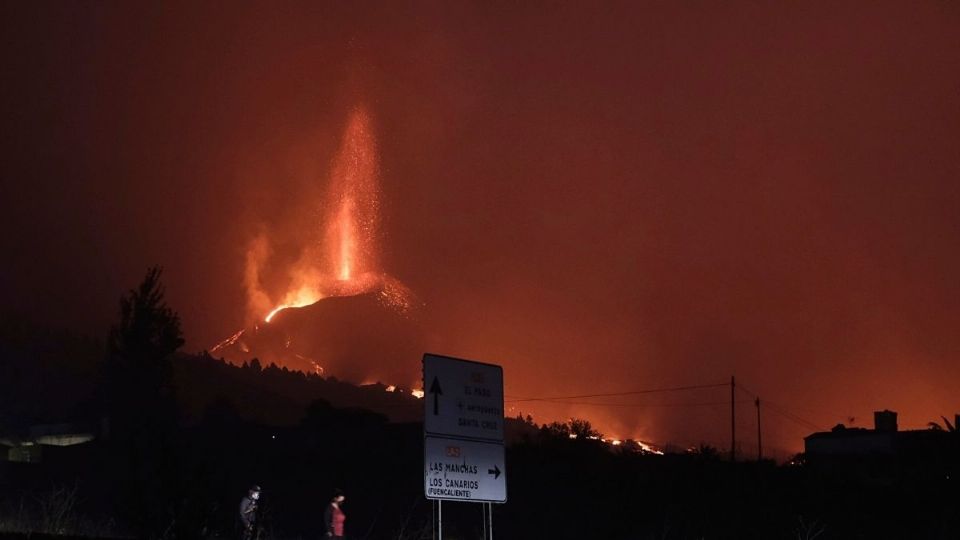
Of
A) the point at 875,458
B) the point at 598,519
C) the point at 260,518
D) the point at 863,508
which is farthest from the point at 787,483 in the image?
the point at 260,518

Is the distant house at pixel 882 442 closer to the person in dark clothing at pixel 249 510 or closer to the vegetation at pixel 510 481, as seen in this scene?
the vegetation at pixel 510 481

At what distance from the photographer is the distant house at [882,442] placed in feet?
237

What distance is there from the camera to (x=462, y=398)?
49.0 feet

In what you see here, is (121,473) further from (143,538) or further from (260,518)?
(143,538)

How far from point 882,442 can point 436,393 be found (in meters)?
65.2

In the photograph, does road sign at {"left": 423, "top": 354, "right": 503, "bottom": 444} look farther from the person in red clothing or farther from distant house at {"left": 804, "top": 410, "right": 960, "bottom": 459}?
distant house at {"left": 804, "top": 410, "right": 960, "bottom": 459}

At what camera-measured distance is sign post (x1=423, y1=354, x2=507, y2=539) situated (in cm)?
1447

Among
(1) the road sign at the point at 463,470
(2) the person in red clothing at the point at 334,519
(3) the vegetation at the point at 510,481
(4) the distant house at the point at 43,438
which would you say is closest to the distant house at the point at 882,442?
(3) the vegetation at the point at 510,481

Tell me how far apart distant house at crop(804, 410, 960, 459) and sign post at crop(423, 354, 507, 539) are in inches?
2417

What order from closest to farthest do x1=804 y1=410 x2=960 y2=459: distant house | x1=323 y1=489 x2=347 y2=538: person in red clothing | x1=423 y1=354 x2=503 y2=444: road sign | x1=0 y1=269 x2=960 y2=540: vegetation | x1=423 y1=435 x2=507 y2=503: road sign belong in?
x1=423 y1=435 x2=507 y2=503: road sign → x1=423 y1=354 x2=503 y2=444: road sign → x1=323 y1=489 x2=347 y2=538: person in red clothing → x1=0 y1=269 x2=960 y2=540: vegetation → x1=804 y1=410 x2=960 y2=459: distant house

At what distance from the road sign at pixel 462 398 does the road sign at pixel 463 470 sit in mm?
125

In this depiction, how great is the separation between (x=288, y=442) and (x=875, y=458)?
34.4m

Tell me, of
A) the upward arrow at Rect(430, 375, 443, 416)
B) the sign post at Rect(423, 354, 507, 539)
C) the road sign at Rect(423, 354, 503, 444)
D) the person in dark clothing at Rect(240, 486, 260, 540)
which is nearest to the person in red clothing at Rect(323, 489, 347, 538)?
the person in dark clothing at Rect(240, 486, 260, 540)

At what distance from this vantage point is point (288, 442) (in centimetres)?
6238
